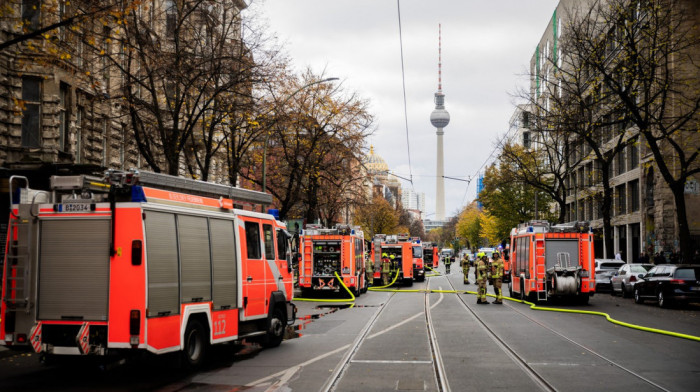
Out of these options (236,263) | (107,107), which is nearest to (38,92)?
(107,107)

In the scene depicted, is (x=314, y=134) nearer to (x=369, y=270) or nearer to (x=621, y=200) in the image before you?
(x=369, y=270)

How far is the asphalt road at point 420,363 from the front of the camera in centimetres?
981

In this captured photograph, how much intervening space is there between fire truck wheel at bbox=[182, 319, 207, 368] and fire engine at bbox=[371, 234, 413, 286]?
98.8 feet

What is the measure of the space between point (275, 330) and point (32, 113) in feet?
45.1

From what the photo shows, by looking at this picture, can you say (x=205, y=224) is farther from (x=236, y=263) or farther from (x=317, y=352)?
(x=317, y=352)

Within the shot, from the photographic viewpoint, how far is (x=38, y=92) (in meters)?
23.5

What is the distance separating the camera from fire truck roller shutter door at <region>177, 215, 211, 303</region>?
1041 centimetres

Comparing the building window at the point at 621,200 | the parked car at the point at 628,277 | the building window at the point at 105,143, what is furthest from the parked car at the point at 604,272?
the building window at the point at 105,143

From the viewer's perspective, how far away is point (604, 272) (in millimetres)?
36406

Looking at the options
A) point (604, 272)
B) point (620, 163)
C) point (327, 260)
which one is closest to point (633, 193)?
point (620, 163)

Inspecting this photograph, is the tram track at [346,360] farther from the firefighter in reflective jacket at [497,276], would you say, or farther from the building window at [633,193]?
the building window at [633,193]

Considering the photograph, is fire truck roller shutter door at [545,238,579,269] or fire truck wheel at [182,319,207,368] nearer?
fire truck wheel at [182,319,207,368]

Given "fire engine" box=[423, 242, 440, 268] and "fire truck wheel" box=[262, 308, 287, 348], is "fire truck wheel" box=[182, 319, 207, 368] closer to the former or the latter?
"fire truck wheel" box=[262, 308, 287, 348]

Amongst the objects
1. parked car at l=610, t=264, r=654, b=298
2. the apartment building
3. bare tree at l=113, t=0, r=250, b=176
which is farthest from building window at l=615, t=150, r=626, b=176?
bare tree at l=113, t=0, r=250, b=176
